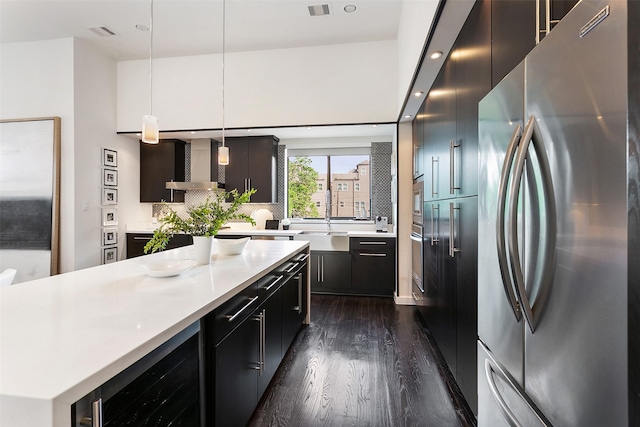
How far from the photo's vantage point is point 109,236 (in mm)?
4422

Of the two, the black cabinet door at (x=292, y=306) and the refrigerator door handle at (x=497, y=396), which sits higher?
the refrigerator door handle at (x=497, y=396)

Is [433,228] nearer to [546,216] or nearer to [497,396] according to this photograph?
[497,396]

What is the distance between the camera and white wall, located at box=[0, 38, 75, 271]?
3908 mm

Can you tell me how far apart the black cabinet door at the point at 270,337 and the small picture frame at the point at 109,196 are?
345cm

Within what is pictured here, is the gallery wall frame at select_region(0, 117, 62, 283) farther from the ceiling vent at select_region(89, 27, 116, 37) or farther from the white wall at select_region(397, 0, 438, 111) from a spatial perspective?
the white wall at select_region(397, 0, 438, 111)

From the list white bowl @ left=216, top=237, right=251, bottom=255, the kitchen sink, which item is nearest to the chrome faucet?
the kitchen sink

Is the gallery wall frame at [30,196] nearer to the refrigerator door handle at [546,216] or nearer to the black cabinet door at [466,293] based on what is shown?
the black cabinet door at [466,293]

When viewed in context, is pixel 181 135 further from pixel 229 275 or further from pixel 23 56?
pixel 229 275

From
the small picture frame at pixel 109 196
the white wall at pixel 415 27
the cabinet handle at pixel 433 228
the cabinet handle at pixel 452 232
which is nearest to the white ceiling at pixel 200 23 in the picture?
the white wall at pixel 415 27

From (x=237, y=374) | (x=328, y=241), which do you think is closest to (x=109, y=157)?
(x=328, y=241)

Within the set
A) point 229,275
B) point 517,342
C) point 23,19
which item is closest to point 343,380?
point 229,275

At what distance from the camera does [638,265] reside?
51 cm

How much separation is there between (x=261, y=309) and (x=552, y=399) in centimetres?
138

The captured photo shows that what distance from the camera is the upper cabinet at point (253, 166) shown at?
483 cm
